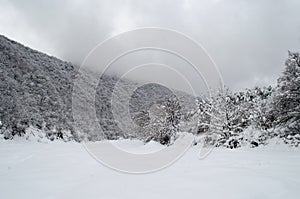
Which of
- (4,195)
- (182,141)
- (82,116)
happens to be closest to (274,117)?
(182,141)

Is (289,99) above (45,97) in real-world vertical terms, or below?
below

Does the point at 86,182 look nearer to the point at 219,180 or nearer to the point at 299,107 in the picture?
the point at 219,180

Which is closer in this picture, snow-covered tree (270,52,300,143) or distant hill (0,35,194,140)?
snow-covered tree (270,52,300,143)

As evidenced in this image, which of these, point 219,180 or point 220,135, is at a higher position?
point 220,135

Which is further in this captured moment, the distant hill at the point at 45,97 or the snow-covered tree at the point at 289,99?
the distant hill at the point at 45,97

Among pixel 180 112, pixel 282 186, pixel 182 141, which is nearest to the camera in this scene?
pixel 282 186

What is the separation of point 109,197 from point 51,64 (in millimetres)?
37430

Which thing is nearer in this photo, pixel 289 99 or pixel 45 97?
pixel 289 99

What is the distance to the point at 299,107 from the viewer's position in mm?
13500

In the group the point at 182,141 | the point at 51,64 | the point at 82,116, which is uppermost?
the point at 51,64

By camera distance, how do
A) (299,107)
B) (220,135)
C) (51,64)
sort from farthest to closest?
(51,64) → (220,135) → (299,107)

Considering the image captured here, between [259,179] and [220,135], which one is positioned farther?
[220,135]

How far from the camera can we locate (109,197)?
186 inches

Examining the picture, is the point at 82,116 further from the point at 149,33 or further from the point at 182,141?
the point at 149,33
